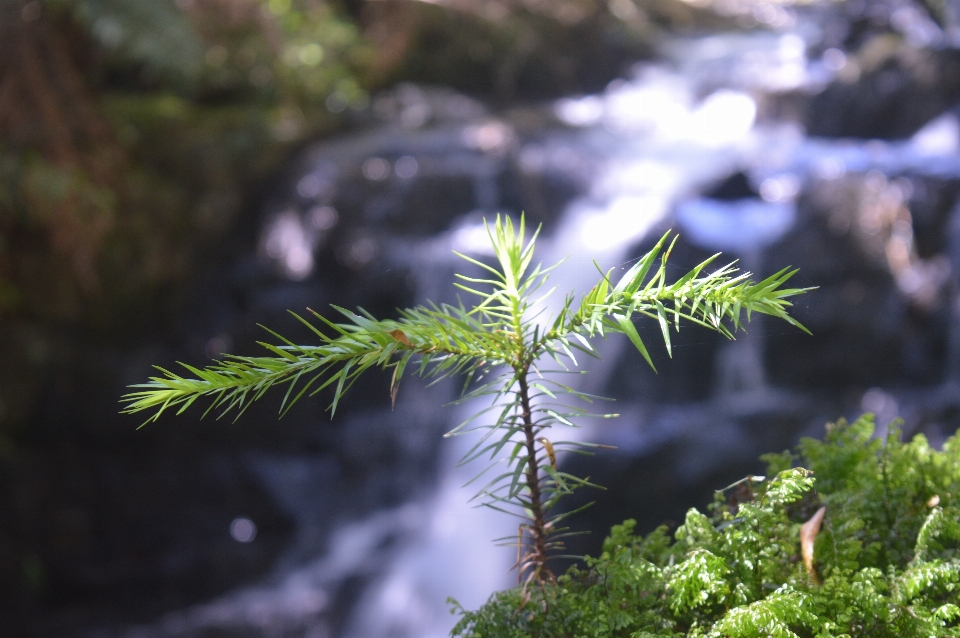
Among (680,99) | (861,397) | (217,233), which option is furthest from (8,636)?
(680,99)

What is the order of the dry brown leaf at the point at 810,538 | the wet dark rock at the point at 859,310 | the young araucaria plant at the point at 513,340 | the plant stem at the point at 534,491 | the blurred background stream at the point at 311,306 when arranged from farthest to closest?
the wet dark rock at the point at 859,310 → the blurred background stream at the point at 311,306 → the dry brown leaf at the point at 810,538 → the plant stem at the point at 534,491 → the young araucaria plant at the point at 513,340

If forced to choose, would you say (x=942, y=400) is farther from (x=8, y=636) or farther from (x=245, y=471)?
(x=8, y=636)

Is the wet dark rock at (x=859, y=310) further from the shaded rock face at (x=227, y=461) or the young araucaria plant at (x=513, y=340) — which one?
the young araucaria plant at (x=513, y=340)

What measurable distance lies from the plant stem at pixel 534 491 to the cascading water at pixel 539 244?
2.12 meters

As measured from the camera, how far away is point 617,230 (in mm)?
5785

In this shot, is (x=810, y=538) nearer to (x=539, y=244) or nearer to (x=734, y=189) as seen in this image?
(x=539, y=244)

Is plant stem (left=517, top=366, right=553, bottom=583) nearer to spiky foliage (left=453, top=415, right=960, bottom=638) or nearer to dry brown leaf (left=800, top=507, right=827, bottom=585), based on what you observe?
spiky foliage (left=453, top=415, right=960, bottom=638)

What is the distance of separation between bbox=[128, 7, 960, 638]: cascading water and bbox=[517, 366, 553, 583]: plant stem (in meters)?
2.12

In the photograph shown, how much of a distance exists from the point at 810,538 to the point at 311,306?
15.4ft

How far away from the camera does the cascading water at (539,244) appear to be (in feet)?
15.2

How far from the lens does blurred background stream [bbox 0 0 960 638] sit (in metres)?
4.82

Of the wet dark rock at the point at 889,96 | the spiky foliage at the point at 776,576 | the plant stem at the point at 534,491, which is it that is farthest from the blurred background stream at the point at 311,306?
the plant stem at the point at 534,491

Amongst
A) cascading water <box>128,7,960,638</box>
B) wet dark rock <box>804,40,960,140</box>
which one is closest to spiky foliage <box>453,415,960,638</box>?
cascading water <box>128,7,960,638</box>

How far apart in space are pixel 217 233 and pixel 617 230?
11.4 ft
